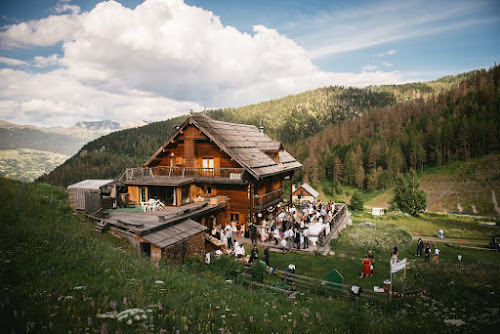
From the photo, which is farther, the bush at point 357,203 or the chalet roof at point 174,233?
the bush at point 357,203

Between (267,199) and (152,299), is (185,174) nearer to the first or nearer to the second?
(267,199)

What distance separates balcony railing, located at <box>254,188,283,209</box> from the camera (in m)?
25.9

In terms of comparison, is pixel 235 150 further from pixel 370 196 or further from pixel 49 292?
pixel 370 196

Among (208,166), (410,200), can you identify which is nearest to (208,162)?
(208,166)

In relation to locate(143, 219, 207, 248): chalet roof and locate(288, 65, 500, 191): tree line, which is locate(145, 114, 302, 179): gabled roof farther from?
locate(288, 65, 500, 191): tree line

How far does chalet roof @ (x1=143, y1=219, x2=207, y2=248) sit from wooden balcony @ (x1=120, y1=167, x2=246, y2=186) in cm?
565

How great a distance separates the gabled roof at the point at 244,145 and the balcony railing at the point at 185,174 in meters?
1.26

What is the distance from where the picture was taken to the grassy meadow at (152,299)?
5016mm

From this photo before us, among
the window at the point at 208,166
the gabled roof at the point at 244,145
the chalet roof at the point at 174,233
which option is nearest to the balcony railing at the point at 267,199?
the gabled roof at the point at 244,145

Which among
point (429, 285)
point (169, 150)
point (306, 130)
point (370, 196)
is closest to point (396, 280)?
point (429, 285)

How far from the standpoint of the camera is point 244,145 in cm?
2823

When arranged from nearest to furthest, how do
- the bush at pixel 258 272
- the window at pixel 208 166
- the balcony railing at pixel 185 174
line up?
the bush at pixel 258 272
the balcony railing at pixel 185 174
the window at pixel 208 166

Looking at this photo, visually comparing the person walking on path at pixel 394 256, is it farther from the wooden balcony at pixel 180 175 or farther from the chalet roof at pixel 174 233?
the wooden balcony at pixel 180 175

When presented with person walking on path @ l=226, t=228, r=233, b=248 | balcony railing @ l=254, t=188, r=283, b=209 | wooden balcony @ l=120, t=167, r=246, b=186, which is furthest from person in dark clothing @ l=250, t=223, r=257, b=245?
wooden balcony @ l=120, t=167, r=246, b=186
